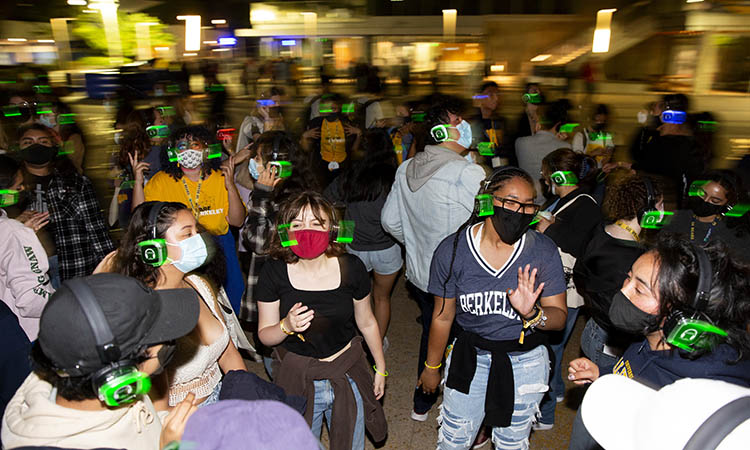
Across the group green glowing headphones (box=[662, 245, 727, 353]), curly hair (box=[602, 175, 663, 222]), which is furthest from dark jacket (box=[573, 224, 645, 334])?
green glowing headphones (box=[662, 245, 727, 353])

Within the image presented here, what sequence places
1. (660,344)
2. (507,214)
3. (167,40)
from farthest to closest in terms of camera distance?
(167,40), (507,214), (660,344)

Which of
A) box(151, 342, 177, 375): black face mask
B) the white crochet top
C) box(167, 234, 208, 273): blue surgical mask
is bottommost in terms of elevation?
the white crochet top

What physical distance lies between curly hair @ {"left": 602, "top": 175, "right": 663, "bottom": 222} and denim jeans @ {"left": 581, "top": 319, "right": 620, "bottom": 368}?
745mm

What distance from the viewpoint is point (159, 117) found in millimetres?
6137

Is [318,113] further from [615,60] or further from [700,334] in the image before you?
[615,60]

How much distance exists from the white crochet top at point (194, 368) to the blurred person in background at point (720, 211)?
3133 mm

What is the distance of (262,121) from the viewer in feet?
23.0

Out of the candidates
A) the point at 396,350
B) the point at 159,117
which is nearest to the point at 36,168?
the point at 159,117

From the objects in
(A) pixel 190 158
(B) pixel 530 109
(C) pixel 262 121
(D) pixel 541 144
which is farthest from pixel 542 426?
(C) pixel 262 121

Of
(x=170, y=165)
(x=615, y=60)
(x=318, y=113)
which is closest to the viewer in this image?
(x=170, y=165)

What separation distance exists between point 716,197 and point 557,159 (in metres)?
1.14

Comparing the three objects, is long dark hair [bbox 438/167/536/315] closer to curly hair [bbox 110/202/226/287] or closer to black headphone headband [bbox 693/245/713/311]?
black headphone headband [bbox 693/245/713/311]

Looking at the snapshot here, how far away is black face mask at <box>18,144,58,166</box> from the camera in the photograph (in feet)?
13.8

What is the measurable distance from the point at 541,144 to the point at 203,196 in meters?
3.62
